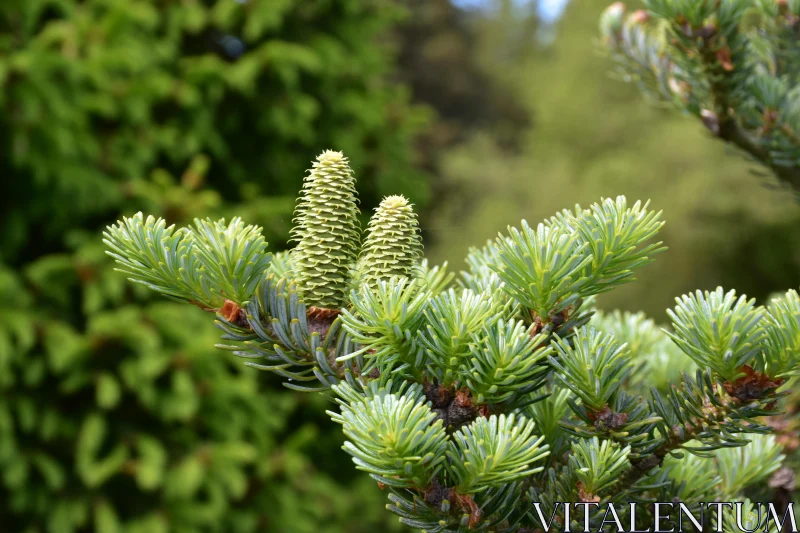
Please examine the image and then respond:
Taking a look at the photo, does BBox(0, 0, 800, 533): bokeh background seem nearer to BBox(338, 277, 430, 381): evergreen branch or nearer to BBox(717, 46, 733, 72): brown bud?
BBox(717, 46, 733, 72): brown bud

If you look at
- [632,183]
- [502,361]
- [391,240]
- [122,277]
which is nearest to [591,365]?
[502,361]

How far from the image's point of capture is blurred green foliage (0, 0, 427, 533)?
8.31 ft

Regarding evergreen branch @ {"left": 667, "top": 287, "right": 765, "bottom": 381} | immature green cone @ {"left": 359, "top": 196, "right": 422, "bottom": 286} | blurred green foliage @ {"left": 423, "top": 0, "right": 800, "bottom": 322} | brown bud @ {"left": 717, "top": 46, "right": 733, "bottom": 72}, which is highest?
blurred green foliage @ {"left": 423, "top": 0, "right": 800, "bottom": 322}

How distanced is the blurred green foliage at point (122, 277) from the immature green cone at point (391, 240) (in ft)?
6.33

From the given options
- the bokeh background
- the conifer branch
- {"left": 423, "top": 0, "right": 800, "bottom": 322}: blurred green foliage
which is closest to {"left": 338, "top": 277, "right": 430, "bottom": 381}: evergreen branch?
the conifer branch

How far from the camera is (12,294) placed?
2523 millimetres

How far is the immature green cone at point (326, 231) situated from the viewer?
595 millimetres

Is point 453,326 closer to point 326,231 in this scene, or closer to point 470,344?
point 470,344

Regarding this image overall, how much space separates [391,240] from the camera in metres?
0.59

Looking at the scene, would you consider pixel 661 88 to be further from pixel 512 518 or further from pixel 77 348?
pixel 77 348

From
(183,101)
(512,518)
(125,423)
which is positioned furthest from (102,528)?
(512,518)

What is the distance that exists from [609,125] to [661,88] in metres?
7.68

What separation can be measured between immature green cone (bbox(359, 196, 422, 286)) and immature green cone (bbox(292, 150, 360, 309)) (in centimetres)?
2

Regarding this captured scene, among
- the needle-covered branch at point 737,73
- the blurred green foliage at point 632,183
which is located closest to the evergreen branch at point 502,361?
the needle-covered branch at point 737,73
